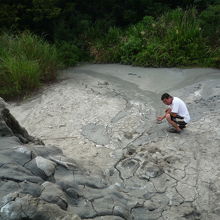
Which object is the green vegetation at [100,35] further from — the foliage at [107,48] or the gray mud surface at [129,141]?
the gray mud surface at [129,141]

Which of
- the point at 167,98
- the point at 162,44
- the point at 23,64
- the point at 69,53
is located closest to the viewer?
the point at 167,98

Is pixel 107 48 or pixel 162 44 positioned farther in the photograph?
pixel 107 48

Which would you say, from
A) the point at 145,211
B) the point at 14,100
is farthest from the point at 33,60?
the point at 145,211

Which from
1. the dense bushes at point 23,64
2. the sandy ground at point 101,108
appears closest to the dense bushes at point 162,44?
the sandy ground at point 101,108

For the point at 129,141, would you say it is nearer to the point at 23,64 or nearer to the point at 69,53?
the point at 23,64

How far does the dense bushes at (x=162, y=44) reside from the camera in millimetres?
9609

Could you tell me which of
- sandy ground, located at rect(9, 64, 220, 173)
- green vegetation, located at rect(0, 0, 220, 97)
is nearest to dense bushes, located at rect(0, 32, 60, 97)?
green vegetation, located at rect(0, 0, 220, 97)

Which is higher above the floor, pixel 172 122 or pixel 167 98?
pixel 167 98

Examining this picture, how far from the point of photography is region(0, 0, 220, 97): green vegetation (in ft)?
29.1

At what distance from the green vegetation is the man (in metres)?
3.31

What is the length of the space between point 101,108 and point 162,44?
3.31m

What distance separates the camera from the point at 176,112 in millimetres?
6211

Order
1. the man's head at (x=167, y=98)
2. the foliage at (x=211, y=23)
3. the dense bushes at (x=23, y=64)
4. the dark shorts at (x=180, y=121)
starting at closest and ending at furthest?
1. the man's head at (x=167, y=98)
2. the dark shorts at (x=180, y=121)
3. the dense bushes at (x=23, y=64)
4. the foliage at (x=211, y=23)

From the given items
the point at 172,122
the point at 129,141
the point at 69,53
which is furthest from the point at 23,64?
the point at 172,122
